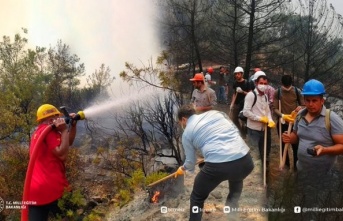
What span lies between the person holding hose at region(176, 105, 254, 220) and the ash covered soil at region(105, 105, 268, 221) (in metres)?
0.89

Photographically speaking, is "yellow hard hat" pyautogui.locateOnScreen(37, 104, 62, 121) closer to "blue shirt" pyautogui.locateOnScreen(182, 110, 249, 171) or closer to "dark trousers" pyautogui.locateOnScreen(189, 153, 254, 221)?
"blue shirt" pyautogui.locateOnScreen(182, 110, 249, 171)

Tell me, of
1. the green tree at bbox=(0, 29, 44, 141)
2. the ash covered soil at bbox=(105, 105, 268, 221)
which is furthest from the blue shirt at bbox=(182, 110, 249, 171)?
the green tree at bbox=(0, 29, 44, 141)

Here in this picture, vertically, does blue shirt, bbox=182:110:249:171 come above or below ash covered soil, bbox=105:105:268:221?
above

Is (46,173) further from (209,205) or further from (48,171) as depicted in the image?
(209,205)

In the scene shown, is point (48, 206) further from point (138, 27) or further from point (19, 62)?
point (138, 27)

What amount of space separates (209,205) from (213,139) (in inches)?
62.8

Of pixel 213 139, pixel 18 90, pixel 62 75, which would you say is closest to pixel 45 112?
pixel 213 139

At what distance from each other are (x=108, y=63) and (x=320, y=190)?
113ft

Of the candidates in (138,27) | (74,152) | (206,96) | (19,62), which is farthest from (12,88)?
(206,96)

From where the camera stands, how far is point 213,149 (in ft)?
8.84

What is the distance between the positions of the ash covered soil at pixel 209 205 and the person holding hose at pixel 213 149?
0.89m

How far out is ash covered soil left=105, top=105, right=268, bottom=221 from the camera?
3709 millimetres

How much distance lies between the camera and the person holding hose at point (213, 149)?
106 inches

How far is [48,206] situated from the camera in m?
3.37
